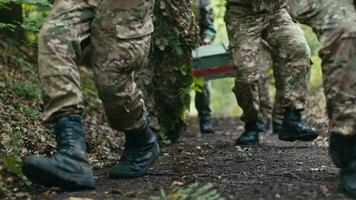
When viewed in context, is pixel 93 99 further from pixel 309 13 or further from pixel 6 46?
pixel 309 13

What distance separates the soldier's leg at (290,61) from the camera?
20.1ft

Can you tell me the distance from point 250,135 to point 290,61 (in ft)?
2.92

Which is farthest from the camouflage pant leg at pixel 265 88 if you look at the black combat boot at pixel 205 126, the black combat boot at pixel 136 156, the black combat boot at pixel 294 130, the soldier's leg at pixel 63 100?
the soldier's leg at pixel 63 100

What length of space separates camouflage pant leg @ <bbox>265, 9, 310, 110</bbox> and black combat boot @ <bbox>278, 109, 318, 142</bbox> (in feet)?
0.27

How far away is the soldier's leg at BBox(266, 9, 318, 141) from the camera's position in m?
6.12

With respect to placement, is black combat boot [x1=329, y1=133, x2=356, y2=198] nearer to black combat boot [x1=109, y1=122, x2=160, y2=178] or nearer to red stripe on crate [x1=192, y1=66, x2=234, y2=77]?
black combat boot [x1=109, y1=122, x2=160, y2=178]

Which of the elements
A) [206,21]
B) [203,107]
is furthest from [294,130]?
[203,107]

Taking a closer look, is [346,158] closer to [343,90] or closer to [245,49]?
[343,90]

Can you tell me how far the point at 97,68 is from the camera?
382 cm

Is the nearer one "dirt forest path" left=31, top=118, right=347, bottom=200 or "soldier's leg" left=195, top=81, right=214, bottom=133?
"dirt forest path" left=31, top=118, right=347, bottom=200

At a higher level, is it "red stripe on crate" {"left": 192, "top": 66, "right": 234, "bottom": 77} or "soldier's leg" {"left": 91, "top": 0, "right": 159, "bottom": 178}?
"soldier's leg" {"left": 91, "top": 0, "right": 159, "bottom": 178}

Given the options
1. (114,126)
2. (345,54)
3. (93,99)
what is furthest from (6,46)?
(345,54)

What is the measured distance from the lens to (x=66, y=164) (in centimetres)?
346

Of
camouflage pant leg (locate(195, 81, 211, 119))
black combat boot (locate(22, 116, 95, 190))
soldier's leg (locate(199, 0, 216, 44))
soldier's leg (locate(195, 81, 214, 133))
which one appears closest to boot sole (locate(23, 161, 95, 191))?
black combat boot (locate(22, 116, 95, 190))
